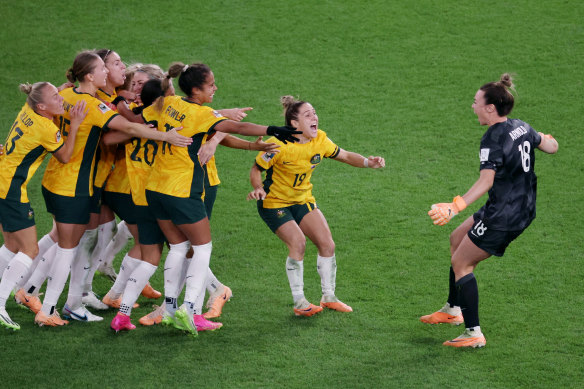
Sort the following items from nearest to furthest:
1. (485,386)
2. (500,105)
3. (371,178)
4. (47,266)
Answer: (485,386) → (500,105) → (47,266) → (371,178)

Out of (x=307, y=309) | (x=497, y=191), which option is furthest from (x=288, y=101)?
(x=497, y=191)

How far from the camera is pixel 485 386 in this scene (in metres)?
5.05

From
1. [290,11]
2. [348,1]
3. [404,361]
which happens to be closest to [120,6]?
[290,11]

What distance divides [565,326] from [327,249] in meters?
1.95

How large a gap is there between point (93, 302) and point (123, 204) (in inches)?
34.6

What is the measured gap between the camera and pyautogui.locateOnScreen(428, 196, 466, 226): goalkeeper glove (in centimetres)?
493

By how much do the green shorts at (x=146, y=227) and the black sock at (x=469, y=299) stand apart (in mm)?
2291

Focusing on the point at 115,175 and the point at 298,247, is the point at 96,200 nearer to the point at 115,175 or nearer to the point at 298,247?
the point at 115,175

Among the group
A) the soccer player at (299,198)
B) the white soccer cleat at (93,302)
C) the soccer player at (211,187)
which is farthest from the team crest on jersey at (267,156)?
the white soccer cleat at (93,302)

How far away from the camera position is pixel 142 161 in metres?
5.84

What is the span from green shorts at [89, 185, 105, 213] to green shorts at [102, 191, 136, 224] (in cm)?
11

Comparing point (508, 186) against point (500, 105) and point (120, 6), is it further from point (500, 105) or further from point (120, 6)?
point (120, 6)

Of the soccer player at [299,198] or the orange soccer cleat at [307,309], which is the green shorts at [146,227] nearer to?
the soccer player at [299,198]

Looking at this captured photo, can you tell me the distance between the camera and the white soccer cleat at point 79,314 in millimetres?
6133
